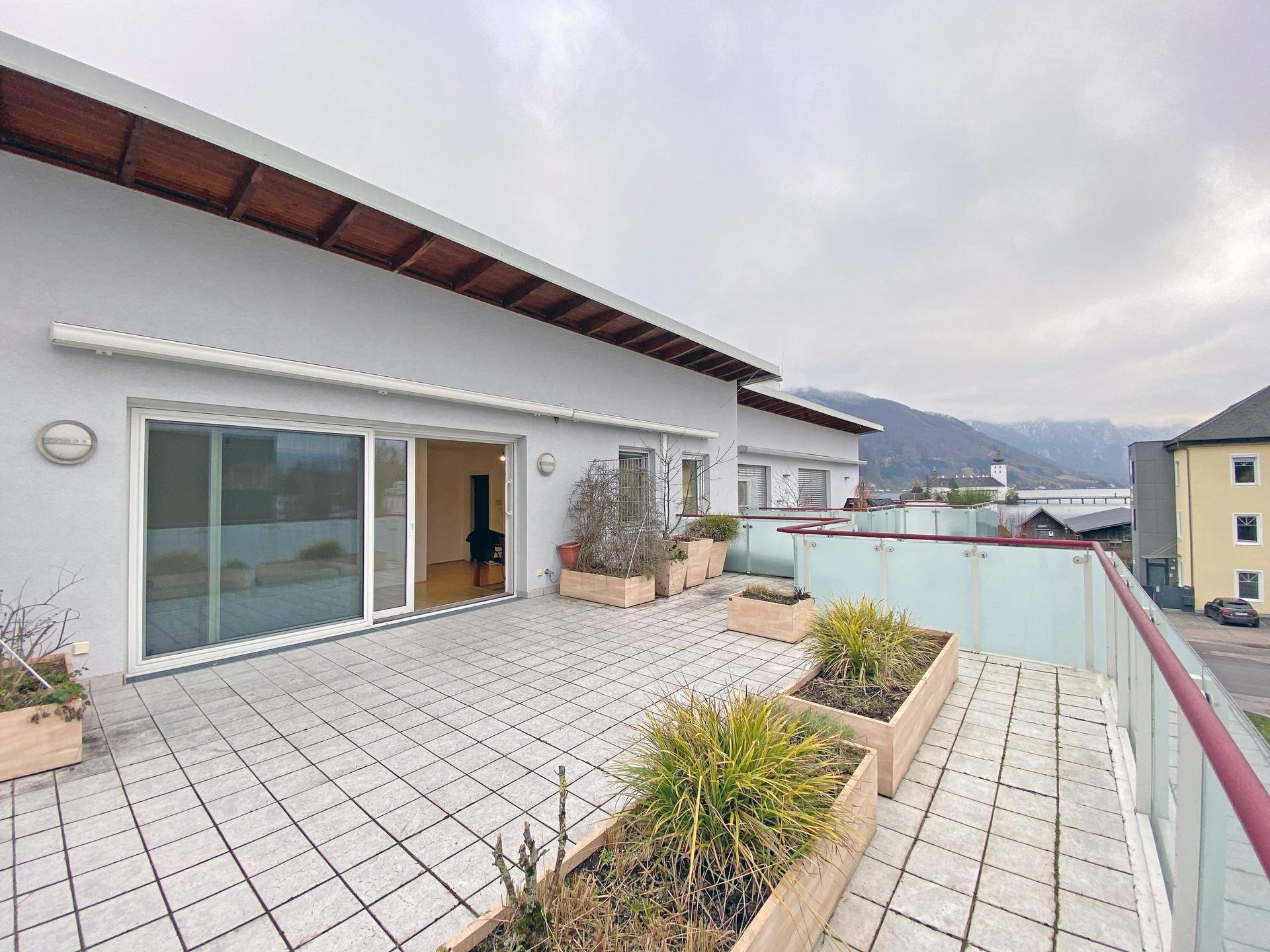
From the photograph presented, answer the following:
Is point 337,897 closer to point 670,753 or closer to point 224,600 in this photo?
point 670,753

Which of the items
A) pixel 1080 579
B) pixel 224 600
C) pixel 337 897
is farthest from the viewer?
pixel 224 600

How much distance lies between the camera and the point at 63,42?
18.4 ft

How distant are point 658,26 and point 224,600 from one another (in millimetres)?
11236

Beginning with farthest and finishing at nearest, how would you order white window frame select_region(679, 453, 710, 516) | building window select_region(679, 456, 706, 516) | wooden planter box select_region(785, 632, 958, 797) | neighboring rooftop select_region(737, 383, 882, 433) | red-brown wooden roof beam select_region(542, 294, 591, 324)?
neighboring rooftop select_region(737, 383, 882, 433) → white window frame select_region(679, 453, 710, 516) → building window select_region(679, 456, 706, 516) → red-brown wooden roof beam select_region(542, 294, 591, 324) → wooden planter box select_region(785, 632, 958, 797)

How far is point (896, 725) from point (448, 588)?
6560 mm

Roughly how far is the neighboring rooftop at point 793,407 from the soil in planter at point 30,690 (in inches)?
396

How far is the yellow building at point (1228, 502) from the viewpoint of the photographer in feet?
70.5

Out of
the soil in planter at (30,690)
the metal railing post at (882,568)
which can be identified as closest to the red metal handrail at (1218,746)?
the metal railing post at (882,568)

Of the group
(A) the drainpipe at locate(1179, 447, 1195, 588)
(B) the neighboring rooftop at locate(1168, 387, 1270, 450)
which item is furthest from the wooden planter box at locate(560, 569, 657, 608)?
(A) the drainpipe at locate(1179, 447, 1195, 588)

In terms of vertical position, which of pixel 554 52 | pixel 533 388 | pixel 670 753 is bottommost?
pixel 670 753

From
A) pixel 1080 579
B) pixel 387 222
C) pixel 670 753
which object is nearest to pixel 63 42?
pixel 387 222

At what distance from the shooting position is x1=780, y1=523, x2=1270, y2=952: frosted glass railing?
3.55 feet

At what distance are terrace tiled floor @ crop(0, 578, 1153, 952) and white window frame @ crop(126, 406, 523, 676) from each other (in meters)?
0.33

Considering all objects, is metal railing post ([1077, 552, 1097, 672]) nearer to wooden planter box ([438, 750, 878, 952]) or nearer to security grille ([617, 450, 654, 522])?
wooden planter box ([438, 750, 878, 952])
